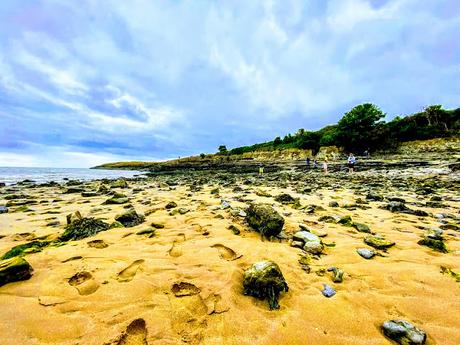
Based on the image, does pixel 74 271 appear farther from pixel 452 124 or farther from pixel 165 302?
pixel 452 124

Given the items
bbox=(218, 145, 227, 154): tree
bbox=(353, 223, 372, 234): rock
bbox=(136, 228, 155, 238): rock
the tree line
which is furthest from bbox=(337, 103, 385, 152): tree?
bbox=(218, 145, 227, 154): tree

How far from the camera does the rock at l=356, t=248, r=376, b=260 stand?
3.56 metres

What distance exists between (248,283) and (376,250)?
2496mm

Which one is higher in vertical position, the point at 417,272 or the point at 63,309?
the point at 63,309

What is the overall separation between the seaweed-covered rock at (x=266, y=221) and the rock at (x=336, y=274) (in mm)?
1292

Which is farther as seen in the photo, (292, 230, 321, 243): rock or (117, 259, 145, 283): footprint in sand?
(292, 230, 321, 243): rock

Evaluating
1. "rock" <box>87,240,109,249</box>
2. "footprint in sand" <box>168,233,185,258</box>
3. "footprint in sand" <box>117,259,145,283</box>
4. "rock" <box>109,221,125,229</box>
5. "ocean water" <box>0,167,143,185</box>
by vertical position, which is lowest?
"footprint in sand" <box>168,233,185,258</box>

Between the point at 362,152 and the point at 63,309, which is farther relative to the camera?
the point at 362,152

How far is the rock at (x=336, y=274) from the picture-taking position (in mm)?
2941

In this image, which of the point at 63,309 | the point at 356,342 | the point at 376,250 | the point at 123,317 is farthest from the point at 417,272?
the point at 63,309

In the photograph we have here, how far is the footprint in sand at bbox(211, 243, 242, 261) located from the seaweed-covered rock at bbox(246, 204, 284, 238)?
0.88 m

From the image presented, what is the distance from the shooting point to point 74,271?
124 inches

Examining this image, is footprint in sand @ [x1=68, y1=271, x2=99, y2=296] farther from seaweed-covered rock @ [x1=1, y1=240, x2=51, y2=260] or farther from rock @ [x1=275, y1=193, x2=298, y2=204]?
rock @ [x1=275, y1=193, x2=298, y2=204]

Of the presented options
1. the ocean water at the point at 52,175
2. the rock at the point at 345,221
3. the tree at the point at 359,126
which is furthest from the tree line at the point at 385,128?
the rock at the point at 345,221
